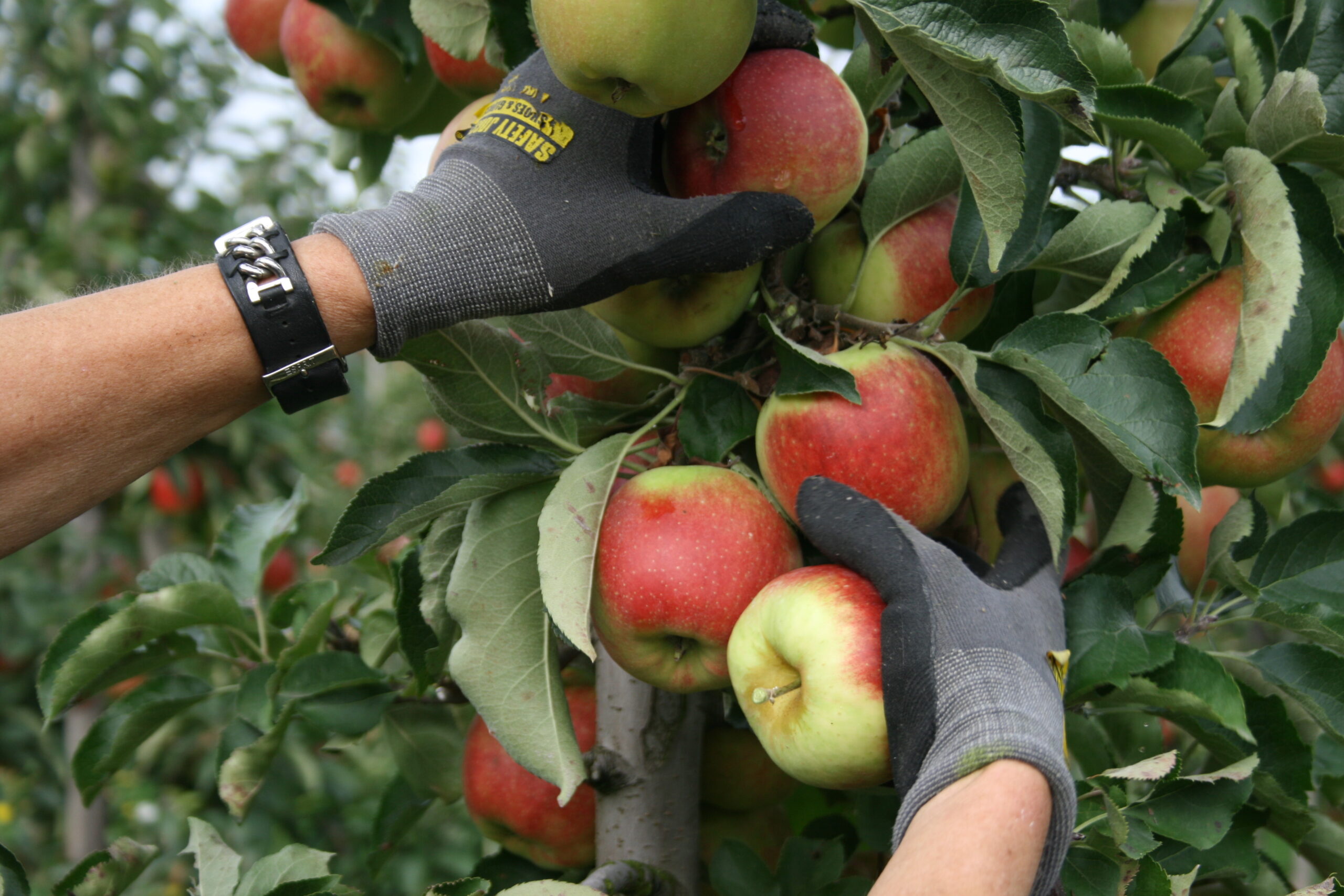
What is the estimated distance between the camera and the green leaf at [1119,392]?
0.77m

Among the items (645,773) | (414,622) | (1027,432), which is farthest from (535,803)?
(1027,432)

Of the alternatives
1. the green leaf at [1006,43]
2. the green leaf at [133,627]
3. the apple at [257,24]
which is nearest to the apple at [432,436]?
the apple at [257,24]

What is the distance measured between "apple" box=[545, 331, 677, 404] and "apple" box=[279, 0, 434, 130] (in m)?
0.63

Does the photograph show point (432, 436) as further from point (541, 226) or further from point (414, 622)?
point (541, 226)

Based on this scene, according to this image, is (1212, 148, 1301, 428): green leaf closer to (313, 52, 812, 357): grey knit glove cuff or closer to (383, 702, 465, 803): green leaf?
(313, 52, 812, 357): grey knit glove cuff

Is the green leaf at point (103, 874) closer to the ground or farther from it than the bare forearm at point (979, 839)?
closer to the ground

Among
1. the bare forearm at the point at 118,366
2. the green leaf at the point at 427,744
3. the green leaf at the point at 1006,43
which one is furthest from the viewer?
the green leaf at the point at 427,744

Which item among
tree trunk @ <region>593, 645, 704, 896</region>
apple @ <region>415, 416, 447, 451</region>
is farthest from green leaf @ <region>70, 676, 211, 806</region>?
apple @ <region>415, 416, 447, 451</region>

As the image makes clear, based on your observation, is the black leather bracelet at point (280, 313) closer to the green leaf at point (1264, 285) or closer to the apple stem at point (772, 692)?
the apple stem at point (772, 692)

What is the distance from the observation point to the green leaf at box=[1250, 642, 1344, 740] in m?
0.90

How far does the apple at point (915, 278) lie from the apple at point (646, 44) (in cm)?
24

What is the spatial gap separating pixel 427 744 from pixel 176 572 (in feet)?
1.39

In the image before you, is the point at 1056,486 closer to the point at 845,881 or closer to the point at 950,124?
the point at 950,124

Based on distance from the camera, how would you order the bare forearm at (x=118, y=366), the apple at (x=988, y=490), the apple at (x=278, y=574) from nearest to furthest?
the bare forearm at (x=118, y=366)
the apple at (x=988, y=490)
the apple at (x=278, y=574)
